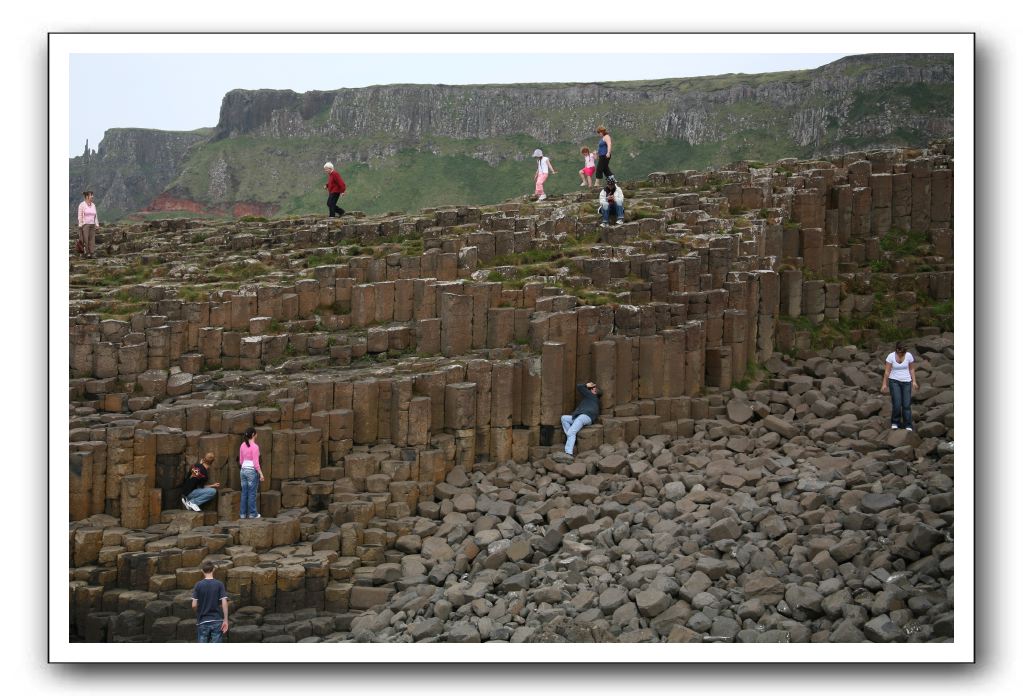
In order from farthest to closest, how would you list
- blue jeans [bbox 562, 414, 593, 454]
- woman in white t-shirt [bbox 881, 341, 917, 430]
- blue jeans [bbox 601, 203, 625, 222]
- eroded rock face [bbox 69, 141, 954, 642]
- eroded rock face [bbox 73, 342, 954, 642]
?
blue jeans [bbox 601, 203, 625, 222], blue jeans [bbox 562, 414, 593, 454], woman in white t-shirt [bbox 881, 341, 917, 430], eroded rock face [bbox 69, 141, 954, 642], eroded rock face [bbox 73, 342, 954, 642]

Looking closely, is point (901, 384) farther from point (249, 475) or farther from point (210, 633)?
point (210, 633)

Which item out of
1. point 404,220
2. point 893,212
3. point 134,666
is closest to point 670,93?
point 893,212

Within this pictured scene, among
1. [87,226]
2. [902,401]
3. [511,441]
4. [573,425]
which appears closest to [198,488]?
[511,441]

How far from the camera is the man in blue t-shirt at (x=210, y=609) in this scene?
17.9 m

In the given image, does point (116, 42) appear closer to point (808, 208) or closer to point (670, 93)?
point (808, 208)

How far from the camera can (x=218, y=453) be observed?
68.8ft

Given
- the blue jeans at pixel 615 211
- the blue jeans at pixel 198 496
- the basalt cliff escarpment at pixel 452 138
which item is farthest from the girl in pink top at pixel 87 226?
the blue jeans at pixel 615 211

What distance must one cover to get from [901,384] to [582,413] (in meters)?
4.87

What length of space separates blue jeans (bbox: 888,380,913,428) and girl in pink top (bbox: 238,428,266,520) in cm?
946

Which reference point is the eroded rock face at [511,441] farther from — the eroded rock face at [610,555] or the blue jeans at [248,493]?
the blue jeans at [248,493]

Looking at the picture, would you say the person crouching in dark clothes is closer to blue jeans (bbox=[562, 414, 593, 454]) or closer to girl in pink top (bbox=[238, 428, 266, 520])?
girl in pink top (bbox=[238, 428, 266, 520])

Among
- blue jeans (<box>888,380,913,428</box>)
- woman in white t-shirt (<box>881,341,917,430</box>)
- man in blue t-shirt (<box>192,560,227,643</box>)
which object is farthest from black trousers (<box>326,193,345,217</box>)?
man in blue t-shirt (<box>192,560,227,643</box>)

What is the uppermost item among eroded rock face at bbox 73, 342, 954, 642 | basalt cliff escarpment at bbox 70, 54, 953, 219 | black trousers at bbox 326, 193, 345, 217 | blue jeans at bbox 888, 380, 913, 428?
basalt cliff escarpment at bbox 70, 54, 953, 219

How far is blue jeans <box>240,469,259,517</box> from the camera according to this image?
2064cm
